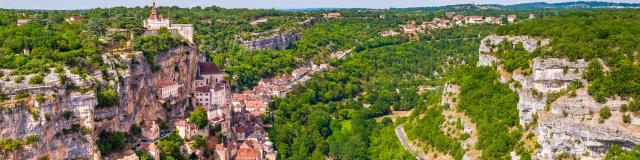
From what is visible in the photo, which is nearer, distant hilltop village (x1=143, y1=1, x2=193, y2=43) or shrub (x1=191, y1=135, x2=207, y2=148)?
shrub (x1=191, y1=135, x2=207, y2=148)

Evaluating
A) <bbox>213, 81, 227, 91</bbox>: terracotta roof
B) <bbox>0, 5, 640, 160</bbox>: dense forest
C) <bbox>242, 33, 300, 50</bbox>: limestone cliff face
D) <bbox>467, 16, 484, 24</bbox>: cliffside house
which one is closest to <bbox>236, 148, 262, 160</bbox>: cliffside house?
<bbox>0, 5, 640, 160</bbox>: dense forest

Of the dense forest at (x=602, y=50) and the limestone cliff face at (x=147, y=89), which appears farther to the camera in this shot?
the limestone cliff face at (x=147, y=89)

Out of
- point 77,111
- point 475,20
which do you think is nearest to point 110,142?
point 77,111

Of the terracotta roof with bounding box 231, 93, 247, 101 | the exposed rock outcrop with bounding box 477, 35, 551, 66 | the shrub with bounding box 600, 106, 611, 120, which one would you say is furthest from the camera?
the terracotta roof with bounding box 231, 93, 247, 101

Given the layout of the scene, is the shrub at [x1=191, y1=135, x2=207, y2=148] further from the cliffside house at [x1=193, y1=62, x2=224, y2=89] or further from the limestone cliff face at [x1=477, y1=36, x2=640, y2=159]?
the limestone cliff face at [x1=477, y1=36, x2=640, y2=159]

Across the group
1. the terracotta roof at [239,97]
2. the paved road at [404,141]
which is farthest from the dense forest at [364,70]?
the terracotta roof at [239,97]

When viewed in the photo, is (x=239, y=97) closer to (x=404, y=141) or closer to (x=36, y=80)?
(x=404, y=141)

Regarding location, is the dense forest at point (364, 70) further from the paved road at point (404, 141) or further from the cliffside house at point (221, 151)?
the cliffside house at point (221, 151)
